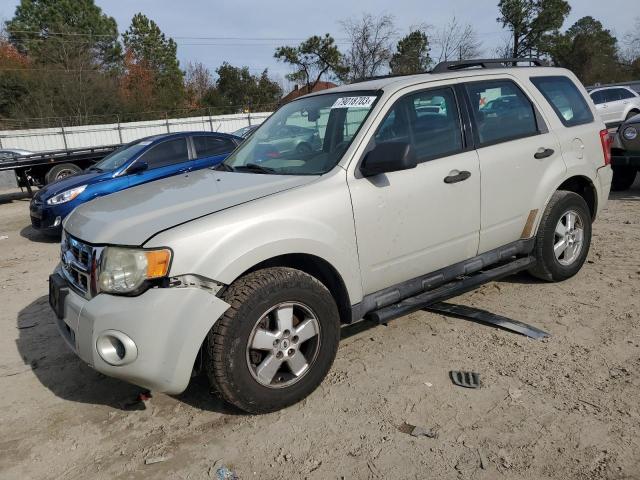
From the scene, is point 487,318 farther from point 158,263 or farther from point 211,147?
point 211,147

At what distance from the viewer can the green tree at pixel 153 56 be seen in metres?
51.3

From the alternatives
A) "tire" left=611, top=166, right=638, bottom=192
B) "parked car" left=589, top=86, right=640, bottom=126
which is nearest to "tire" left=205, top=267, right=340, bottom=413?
"tire" left=611, top=166, right=638, bottom=192

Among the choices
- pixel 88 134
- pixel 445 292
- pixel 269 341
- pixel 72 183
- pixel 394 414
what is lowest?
pixel 394 414

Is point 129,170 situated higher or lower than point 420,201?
higher

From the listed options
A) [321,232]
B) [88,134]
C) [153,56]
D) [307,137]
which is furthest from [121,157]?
[153,56]

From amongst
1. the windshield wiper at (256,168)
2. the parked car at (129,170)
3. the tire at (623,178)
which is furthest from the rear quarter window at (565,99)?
the parked car at (129,170)

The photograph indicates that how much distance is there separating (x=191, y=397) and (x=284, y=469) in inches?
38.1

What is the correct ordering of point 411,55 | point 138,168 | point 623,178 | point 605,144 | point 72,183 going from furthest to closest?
point 411,55 → point 623,178 → point 72,183 → point 138,168 → point 605,144

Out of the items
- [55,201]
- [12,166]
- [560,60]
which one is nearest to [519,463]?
[55,201]

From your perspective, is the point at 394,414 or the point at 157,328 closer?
the point at 157,328

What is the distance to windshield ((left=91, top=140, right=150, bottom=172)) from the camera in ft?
27.5

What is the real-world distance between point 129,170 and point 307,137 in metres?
4.91

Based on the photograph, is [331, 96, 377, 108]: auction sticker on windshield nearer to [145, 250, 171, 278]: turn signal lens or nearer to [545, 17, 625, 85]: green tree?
[145, 250, 171, 278]: turn signal lens

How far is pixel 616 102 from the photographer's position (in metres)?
18.1
